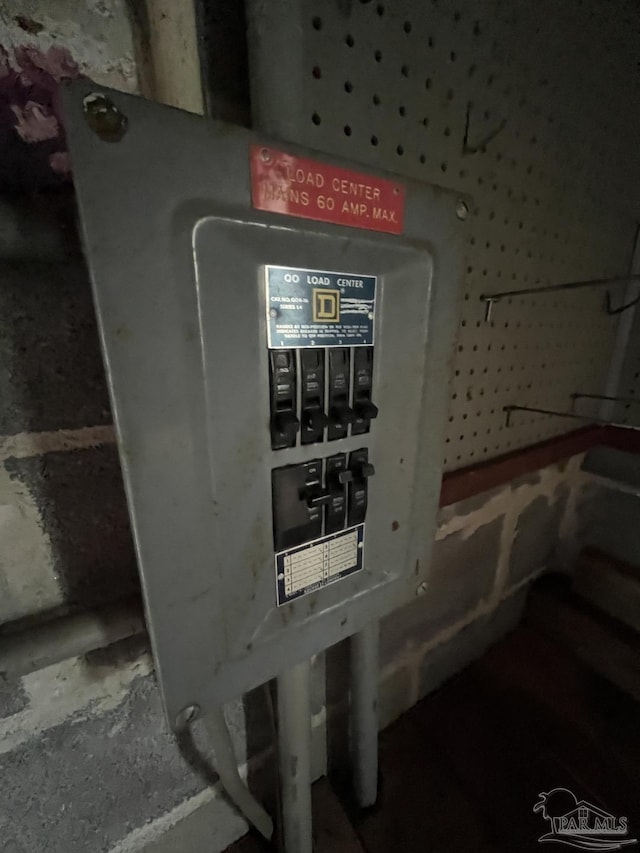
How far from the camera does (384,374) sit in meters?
0.46

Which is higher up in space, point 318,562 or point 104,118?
point 104,118

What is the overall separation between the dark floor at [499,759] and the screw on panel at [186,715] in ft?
2.09

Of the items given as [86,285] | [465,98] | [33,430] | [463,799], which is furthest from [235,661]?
[465,98]

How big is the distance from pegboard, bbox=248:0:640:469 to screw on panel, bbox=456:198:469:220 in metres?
0.16

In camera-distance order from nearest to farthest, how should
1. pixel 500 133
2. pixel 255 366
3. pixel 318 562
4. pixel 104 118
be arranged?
pixel 104 118, pixel 255 366, pixel 318 562, pixel 500 133

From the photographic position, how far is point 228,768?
Answer: 0.57m

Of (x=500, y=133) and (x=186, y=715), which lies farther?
(x=500, y=133)

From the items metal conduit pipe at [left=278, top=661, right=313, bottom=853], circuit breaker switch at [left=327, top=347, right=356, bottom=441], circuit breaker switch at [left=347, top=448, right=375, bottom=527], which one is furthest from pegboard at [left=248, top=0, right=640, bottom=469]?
metal conduit pipe at [left=278, top=661, right=313, bottom=853]

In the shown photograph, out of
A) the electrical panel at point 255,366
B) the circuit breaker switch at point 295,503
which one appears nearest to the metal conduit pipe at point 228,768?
the electrical panel at point 255,366

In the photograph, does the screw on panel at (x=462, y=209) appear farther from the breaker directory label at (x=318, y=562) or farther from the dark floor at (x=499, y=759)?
the dark floor at (x=499, y=759)

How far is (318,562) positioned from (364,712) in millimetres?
525

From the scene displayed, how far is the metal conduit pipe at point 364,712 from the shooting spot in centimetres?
72

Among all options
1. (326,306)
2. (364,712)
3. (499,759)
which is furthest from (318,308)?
(499,759)

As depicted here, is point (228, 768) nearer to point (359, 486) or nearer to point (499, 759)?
point (359, 486)
